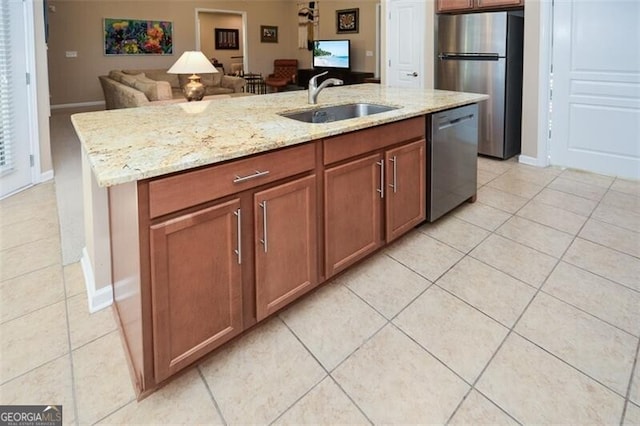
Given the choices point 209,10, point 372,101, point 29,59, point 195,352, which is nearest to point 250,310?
point 195,352

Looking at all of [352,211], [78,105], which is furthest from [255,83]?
[352,211]

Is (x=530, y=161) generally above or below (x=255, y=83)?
below

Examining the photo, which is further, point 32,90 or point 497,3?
point 497,3

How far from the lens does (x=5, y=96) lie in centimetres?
343

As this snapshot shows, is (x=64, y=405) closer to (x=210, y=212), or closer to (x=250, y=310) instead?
(x=250, y=310)

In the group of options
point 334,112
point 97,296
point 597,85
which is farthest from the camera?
point 597,85

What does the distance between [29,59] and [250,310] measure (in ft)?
11.4

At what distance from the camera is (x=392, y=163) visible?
88.3 inches

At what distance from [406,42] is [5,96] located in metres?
4.33

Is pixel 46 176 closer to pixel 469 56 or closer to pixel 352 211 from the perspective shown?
pixel 352 211

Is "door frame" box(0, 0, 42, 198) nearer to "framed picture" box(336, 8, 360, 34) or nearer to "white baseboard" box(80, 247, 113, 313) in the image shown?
"white baseboard" box(80, 247, 113, 313)

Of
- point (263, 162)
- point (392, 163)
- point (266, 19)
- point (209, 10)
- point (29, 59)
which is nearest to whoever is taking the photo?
point (263, 162)

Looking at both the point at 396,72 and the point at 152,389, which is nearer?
the point at 152,389

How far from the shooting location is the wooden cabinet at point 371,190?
192 cm
